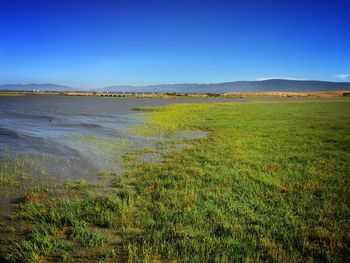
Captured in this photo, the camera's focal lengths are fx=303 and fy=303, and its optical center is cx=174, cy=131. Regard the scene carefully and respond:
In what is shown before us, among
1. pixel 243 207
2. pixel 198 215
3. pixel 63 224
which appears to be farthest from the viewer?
pixel 243 207

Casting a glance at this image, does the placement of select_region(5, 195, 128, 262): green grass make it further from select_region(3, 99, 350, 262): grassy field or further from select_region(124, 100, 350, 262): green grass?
select_region(124, 100, 350, 262): green grass

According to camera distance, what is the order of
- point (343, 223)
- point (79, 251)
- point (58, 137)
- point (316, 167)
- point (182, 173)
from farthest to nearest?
point (58, 137)
point (316, 167)
point (182, 173)
point (343, 223)
point (79, 251)

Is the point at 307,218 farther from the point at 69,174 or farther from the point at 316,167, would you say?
the point at 69,174

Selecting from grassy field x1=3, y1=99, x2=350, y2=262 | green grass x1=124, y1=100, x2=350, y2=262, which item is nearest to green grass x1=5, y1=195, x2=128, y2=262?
grassy field x1=3, y1=99, x2=350, y2=262

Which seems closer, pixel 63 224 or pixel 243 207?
pixel 63 224

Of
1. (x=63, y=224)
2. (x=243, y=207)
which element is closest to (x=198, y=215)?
(x=243, y=207)

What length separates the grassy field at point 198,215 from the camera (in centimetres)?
748

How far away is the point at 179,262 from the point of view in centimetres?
705

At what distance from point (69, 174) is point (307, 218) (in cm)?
1076

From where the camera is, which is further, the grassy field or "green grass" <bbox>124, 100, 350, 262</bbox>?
"green grass" <bbox>124, 100, 350, 262</bbox>

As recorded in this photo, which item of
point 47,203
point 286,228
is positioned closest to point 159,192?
point 47,203

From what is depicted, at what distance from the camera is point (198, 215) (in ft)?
31.5

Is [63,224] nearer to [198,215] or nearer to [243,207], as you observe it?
[198,215]

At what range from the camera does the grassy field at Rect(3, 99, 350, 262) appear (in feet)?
24.5
